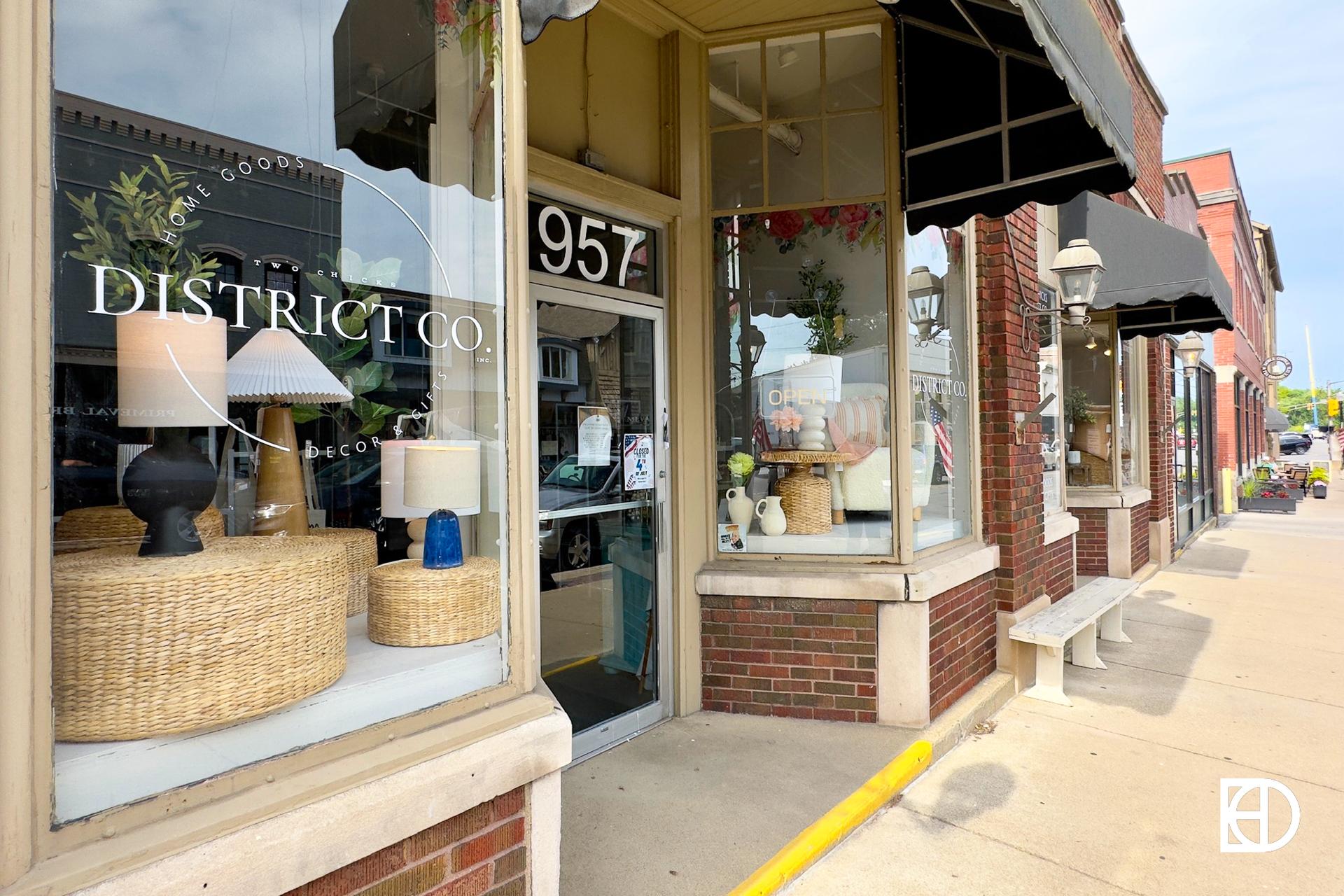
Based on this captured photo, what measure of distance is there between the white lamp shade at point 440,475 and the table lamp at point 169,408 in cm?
47

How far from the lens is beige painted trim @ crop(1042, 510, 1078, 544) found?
5.86 m

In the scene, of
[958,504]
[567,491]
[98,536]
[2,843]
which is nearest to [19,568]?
[98,536]

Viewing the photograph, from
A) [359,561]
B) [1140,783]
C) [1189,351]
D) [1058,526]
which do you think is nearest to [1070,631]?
[1140,783]

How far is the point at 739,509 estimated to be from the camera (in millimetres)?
4191

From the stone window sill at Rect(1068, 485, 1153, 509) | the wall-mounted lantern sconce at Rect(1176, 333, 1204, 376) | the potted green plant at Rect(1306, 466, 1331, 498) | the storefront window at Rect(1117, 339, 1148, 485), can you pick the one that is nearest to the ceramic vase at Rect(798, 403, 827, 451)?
the stone window sill at Rect(1068, 485, 1153, 509)

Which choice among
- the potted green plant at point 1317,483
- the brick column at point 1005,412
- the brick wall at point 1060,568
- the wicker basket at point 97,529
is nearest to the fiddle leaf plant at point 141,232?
the wicker basket at point 97,529

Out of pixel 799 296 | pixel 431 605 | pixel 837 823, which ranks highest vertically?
pixel 799 296

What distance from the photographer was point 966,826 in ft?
10.2

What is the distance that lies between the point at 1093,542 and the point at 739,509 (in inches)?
224

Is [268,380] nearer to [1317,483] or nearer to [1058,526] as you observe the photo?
[1058,526]

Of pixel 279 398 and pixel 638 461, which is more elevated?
pixel 279 398

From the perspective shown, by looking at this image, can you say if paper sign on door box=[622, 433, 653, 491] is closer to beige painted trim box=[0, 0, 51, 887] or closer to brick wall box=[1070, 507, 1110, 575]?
beige painted trim box=[0, 0, 51, 887]

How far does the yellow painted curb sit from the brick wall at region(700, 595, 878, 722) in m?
0.43

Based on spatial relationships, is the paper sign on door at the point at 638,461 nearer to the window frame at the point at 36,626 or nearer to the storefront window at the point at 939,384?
the storefront window at the point at 939,384
